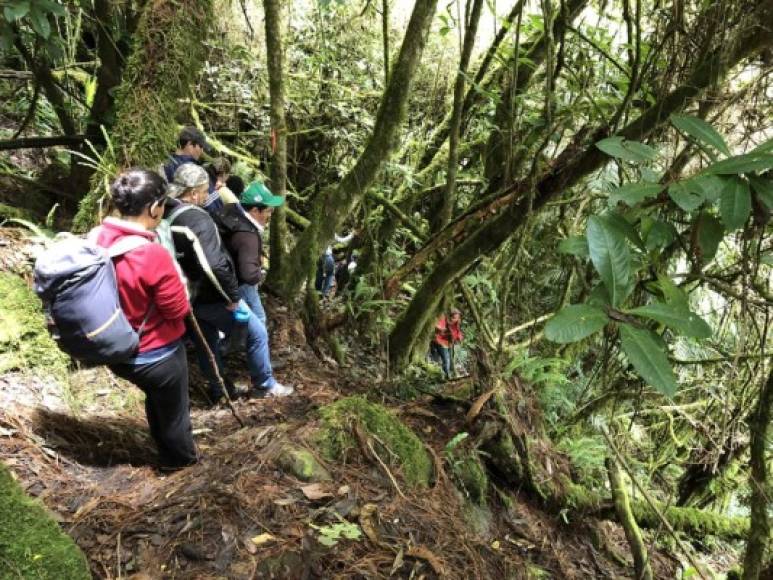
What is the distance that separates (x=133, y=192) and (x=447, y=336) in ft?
12.8

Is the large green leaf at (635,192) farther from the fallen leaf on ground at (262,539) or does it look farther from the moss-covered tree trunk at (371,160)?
the moss-covered tree trunk at (371,160)

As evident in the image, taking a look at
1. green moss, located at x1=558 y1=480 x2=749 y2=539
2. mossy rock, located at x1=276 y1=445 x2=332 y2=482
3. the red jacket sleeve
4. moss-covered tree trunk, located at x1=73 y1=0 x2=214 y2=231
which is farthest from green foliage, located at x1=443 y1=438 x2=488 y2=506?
moss-covered tree trunk, located at x1=73 y1=0 x2=214 y2=231

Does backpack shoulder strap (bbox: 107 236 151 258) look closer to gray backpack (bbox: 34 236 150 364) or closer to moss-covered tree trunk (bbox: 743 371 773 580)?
gray backpack (bbox: 34 236 150 364)

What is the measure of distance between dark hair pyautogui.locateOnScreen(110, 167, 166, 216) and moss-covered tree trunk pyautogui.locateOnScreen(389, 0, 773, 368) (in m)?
2.03

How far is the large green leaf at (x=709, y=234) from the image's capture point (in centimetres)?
161

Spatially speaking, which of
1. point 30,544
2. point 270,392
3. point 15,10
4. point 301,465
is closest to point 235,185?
point 270,392

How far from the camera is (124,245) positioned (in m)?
2.78

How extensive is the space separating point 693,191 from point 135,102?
4120 mm

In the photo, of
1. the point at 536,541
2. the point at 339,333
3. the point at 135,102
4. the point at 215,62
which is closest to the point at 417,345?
the point at 339,333

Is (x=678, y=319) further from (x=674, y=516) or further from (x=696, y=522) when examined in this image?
(x=696, y=522)

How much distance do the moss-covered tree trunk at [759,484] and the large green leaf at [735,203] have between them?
0.95 meters

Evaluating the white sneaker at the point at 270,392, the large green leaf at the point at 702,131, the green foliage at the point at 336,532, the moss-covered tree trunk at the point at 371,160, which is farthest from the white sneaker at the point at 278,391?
the large green leaf at the point at 702,131

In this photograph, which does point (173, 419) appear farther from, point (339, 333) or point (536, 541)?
point (339, 333)

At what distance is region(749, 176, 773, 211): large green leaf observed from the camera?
1.34 metres
